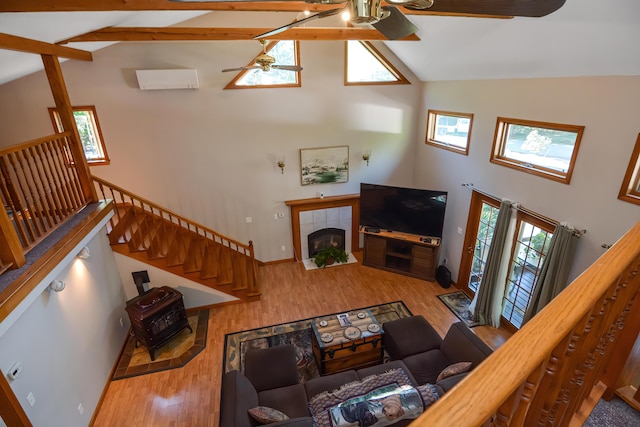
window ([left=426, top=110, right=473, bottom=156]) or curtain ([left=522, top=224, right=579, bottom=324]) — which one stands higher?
window ([left=426, top=110, right=473, bottom=156])

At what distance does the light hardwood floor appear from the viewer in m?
3.91

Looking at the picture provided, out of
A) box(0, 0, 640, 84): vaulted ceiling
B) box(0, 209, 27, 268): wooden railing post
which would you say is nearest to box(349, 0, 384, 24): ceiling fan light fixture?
box(0, 0, 640, 84): vaulted ceiling

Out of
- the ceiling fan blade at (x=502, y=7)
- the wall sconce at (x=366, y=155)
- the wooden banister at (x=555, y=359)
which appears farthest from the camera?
the wall sconce at (x=366, y=155)

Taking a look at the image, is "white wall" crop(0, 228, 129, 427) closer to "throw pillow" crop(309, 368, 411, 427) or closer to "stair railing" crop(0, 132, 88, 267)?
"stair railing" crop(0, 132, 88, 267)

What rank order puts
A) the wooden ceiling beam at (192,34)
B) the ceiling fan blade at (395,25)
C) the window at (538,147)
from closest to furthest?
the ceiling fan blade at (395,25)
the window at (538,147)
the wooden ceiling beam at (192,34)

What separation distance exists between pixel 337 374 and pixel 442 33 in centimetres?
463

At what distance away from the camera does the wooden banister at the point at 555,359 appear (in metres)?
0.58

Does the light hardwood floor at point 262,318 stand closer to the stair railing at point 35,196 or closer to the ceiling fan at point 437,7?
the stair railing at point 35,196

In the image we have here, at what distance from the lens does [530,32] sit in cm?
341

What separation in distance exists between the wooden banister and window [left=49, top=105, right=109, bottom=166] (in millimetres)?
6361

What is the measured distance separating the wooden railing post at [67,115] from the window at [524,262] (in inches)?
238

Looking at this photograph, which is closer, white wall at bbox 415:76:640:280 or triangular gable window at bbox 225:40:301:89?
white wall at bbox 415:76:640:280

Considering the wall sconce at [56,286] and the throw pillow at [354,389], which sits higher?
the wall sconce at [56,286]

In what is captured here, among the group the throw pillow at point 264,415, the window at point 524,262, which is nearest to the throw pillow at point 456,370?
the throw pillow at point 264,415
